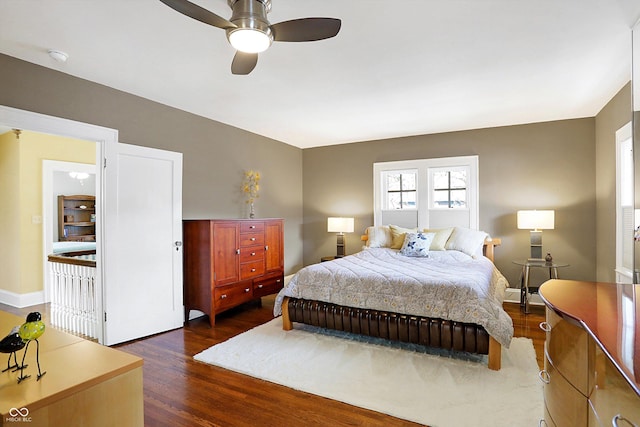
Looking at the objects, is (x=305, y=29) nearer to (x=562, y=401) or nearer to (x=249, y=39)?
(x=249, y=39)

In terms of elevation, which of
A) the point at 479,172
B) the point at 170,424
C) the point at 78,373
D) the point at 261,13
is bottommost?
the point at 170,424

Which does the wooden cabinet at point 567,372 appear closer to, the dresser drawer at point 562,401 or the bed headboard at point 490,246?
the dresser drawer at point 562,401

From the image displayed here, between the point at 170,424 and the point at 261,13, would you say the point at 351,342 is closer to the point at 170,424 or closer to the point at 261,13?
the point at 170,424

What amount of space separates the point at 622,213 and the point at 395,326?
109 inches

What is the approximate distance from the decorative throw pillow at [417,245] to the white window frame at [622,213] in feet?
6.45

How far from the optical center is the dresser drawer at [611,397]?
0.82 m

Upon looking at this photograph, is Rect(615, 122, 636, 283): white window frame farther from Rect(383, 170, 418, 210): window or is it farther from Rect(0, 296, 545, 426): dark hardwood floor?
Rect(383, 170, 418, 210): window

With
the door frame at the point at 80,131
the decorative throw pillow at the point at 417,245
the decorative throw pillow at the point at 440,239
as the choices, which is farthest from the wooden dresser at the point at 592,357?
the door frame at the point at 80,131

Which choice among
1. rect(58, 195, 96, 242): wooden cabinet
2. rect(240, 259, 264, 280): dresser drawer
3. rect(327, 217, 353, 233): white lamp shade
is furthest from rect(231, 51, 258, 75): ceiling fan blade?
rect(58, 195, 96, 242): wooden cabinet

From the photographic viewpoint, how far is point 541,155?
15.4 ft

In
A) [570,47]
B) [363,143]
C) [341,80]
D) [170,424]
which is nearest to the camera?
[170,424]

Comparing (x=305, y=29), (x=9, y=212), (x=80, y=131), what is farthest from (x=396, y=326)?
(x=9, y=212)

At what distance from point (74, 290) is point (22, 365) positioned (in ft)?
10.4

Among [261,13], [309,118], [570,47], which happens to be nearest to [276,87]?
[309,118]
